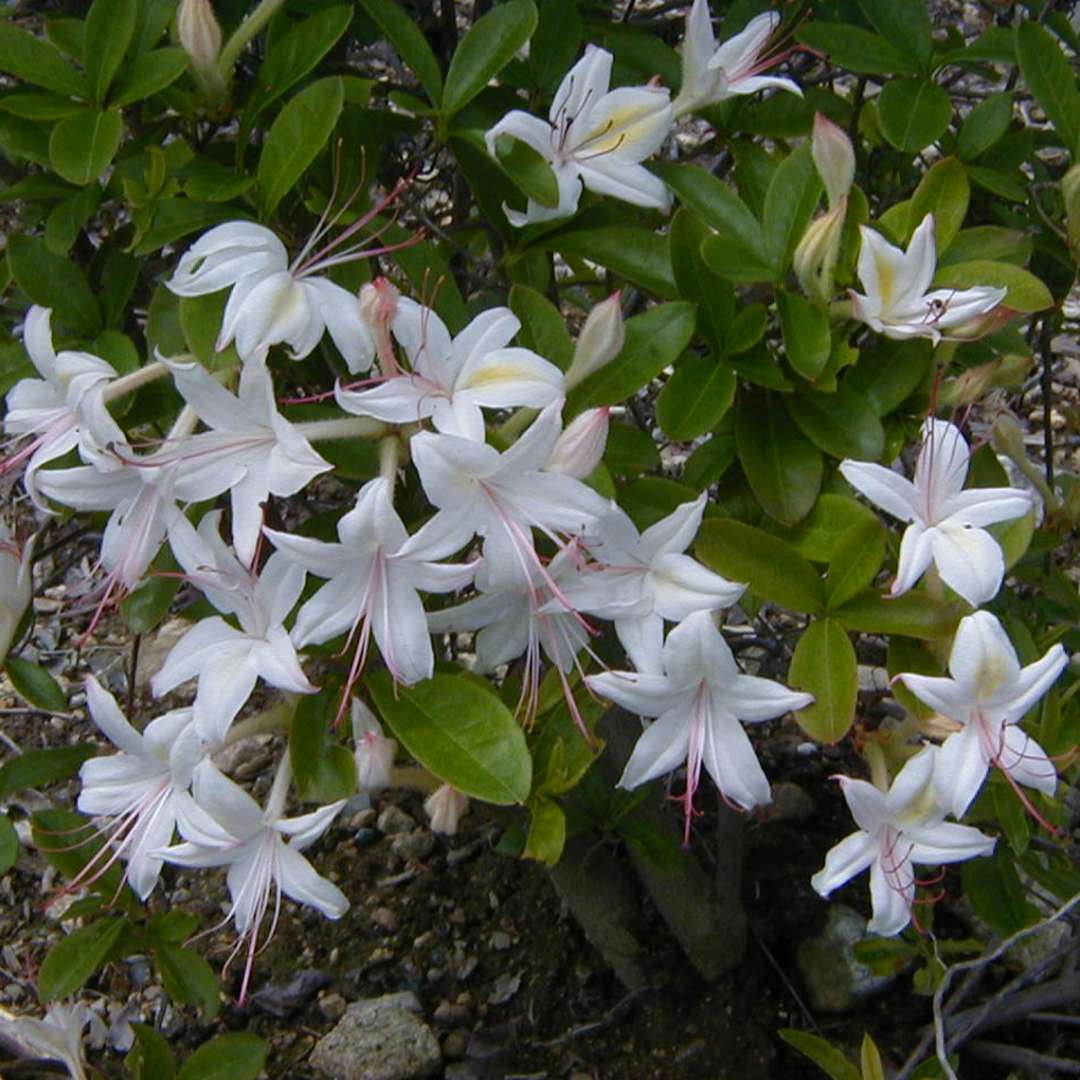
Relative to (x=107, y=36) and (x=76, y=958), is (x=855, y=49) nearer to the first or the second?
(x=107, y=36)

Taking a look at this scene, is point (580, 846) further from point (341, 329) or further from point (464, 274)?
point (341, 329)

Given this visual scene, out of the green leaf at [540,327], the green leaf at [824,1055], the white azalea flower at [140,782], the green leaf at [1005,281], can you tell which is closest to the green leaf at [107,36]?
the green leaf at [540,327]

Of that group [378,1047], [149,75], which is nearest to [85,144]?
[149,75]

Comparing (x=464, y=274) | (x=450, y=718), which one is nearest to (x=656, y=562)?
(x=450, y=718)

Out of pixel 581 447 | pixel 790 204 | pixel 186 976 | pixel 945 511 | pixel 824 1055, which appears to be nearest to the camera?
pixel 581 447

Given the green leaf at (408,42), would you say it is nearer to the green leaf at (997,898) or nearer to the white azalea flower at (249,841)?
the white azalea flower at (249,841)

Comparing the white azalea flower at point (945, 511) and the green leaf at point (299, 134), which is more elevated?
the green leaf at point (299, 134)
